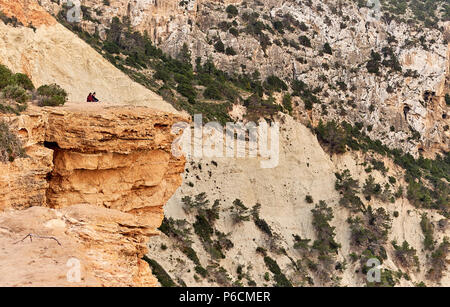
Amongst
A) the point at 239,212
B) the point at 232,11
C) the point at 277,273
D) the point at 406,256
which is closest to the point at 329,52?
the point at 232,11

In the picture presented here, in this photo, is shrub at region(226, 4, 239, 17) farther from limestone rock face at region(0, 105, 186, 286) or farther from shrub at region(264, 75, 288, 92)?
limestone rock face at region(0, 105, 186, 286)

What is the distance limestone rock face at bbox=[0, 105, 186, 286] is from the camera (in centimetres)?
717

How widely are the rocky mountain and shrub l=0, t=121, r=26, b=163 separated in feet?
0.15

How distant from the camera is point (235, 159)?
134ft

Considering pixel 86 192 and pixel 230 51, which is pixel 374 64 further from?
pixel 86 192

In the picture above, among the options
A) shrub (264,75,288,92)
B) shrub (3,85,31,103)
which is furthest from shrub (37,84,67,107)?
shrub (264,75,288,92)

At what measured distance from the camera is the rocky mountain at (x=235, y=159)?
11.3 meters

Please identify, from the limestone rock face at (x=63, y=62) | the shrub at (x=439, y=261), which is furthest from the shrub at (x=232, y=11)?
the shrub at (x=439, y=261)

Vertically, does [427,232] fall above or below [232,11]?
below

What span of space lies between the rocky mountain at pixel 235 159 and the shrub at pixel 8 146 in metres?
0.05

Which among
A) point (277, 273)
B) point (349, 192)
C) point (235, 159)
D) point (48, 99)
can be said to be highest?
point (235, 159)

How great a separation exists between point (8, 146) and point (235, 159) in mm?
30925

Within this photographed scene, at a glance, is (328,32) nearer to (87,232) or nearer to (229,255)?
(229,255)
